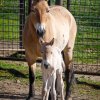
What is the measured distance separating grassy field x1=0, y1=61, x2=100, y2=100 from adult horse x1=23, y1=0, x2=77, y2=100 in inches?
17.7

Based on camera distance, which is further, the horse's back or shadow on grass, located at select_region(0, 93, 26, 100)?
shadow on grass, located at select_region(0, 93, 26, 100)

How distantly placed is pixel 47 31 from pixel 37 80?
2192mm

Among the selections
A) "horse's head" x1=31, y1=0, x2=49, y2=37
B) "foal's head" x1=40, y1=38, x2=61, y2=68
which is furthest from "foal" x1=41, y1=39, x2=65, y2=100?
"horse's head" x1=31, y1=0, x2=49, y2=37

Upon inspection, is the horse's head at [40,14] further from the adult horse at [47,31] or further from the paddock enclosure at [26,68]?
the paddock enclosure at [26,68]

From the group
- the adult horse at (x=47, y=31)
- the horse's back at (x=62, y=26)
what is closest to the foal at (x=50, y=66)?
the adult horse at (x=47, y=31)

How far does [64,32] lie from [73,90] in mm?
1496

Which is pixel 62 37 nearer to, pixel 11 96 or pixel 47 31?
pixel 47 31

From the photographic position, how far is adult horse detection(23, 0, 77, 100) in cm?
486

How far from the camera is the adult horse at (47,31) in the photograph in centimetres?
486

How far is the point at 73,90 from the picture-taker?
6.58 meters

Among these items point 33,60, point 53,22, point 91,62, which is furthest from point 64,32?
point 91,62

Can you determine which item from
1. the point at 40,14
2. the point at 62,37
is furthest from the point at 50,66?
the point at 62,37

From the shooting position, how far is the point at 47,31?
16.6ft

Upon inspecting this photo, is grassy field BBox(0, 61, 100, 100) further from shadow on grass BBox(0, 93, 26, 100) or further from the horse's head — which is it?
the horse's head
